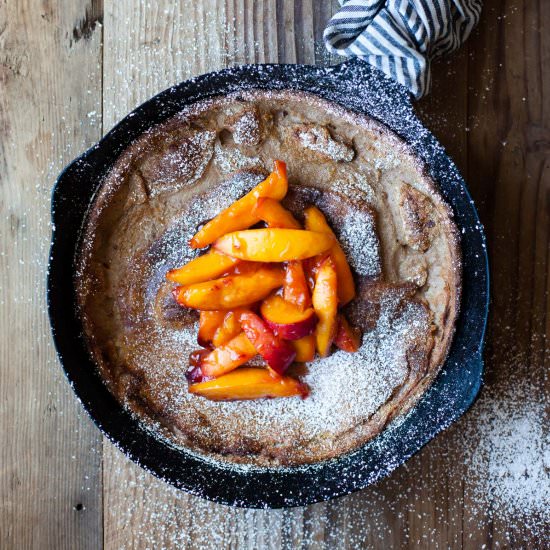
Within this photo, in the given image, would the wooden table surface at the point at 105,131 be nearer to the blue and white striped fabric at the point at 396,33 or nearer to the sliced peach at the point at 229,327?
the blue and white striped fabric at the point at 396,33

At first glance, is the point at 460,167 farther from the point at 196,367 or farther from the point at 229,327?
the point at 196,367

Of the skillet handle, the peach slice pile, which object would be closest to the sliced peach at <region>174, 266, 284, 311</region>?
the peach slice pile

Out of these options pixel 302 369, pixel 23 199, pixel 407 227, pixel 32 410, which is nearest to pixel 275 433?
pixel 302 369

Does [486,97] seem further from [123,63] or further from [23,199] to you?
[23,199]

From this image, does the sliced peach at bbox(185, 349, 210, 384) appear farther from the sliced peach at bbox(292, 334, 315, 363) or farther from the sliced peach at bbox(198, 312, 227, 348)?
the sliced peach at bbox(292, 334, 315, 363)

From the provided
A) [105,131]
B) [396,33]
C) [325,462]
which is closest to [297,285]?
[325,462]

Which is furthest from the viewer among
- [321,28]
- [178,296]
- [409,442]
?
[321,28]
